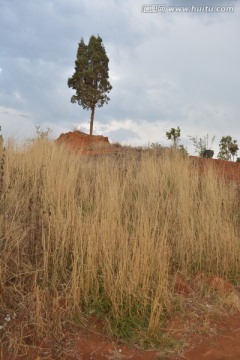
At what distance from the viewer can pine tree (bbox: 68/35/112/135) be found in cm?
2505

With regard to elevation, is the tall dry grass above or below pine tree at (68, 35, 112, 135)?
below

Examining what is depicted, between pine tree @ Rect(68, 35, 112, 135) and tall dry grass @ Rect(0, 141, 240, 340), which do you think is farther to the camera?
pine tree @ Rect(68, 35, 112, 135)

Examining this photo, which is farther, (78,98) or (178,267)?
(78,98)

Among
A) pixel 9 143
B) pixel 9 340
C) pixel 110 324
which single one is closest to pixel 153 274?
pixel 110 324

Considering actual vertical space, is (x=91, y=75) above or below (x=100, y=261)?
above

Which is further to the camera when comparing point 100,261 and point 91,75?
point 91,75

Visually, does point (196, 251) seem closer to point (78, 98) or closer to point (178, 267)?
point (178, 267)

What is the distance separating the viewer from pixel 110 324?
3.27 metres

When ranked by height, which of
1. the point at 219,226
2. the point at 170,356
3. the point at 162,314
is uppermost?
the point at 219,226

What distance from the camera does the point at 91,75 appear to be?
81.7 ft

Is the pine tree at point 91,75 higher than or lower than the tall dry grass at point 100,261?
higher

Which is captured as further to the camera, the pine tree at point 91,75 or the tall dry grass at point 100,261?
the pine tree at point 91,75

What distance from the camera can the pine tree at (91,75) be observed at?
25.0 m

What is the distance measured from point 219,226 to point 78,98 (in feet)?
70.2
